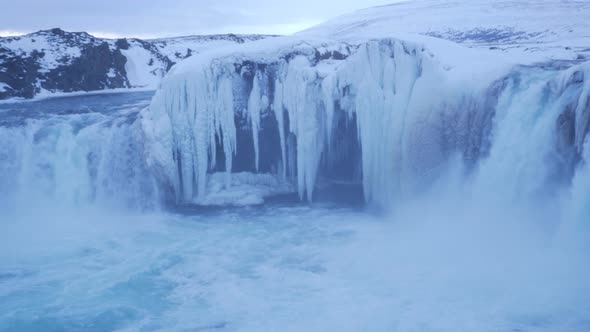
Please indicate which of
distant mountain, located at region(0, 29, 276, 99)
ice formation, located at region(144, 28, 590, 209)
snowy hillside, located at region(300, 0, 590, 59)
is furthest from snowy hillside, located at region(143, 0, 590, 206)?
distant mountain, located at region(0, 29, 276, 99)

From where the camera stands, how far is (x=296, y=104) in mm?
11383

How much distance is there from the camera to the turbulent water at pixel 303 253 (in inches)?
260

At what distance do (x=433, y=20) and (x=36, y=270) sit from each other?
33633mm

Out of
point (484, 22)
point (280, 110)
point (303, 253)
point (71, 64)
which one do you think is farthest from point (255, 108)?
point (484, 22)

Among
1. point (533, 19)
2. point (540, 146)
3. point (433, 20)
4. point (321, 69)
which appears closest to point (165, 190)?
point (321, 69)

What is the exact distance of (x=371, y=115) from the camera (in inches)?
422

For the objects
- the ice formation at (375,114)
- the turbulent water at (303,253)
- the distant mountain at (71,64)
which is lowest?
the turbulent water at (303,253)

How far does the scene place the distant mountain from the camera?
23.0m

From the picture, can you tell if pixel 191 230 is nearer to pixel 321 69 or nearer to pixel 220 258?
pixel 220 258

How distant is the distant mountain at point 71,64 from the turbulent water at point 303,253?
12.5 metres

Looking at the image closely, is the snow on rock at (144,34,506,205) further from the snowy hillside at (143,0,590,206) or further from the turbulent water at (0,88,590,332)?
the turbulent water at (0,88,590,332)

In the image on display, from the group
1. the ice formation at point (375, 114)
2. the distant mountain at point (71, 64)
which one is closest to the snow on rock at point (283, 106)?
the ice formation at point (375, 114)

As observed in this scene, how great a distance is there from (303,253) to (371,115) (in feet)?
11.8

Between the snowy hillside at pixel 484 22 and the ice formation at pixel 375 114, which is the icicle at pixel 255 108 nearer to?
the ice formation at pixel 375 114
